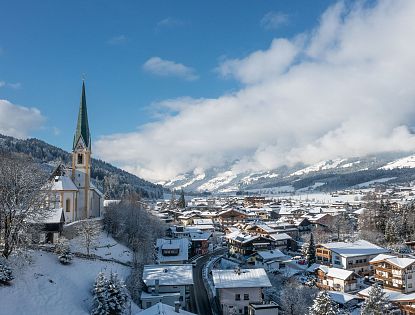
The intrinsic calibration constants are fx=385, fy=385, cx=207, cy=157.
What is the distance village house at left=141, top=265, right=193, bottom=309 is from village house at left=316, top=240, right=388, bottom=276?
2775 cm

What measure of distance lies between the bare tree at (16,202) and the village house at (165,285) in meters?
13.7

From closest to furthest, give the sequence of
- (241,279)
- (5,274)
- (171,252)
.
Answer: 1. (5,274)
2. (241,279)
3. (171,252)

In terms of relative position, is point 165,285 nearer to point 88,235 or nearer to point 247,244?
point 88,235

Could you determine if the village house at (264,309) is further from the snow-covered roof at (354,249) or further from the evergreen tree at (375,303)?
the snow-covered roof at (354,249)

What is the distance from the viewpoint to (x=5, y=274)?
2895 centimetres

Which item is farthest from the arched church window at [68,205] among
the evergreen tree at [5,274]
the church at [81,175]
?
the evergreen tree at [5,274]

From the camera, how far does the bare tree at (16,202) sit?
1310 inches

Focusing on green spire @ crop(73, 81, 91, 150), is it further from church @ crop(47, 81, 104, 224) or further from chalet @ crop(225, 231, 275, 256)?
chalet @ crop(225, 231, 275, 256)

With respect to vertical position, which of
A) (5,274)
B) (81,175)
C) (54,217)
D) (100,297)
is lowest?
(100,297)

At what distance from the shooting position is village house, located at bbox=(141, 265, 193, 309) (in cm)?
4047

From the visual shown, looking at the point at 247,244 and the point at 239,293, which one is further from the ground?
the point at 247,244

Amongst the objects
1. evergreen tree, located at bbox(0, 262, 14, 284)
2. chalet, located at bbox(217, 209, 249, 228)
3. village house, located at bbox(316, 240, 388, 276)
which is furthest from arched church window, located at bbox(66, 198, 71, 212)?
chalet, located at bbox(217, 209, 249, 228)

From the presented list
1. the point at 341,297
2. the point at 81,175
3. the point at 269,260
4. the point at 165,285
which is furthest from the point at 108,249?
the point at 341,297

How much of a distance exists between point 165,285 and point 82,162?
27.5 m
